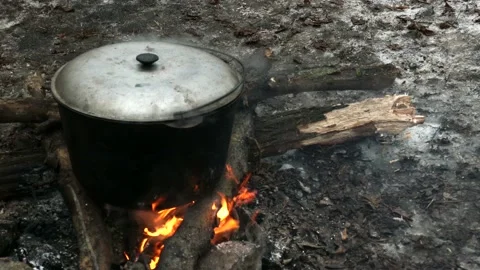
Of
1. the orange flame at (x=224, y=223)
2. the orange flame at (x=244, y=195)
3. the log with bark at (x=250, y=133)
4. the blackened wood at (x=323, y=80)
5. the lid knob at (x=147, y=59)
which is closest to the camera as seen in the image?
the lid knob at (x=147, y=59)

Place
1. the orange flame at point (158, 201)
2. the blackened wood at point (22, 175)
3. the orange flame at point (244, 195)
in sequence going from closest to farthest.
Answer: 1. the orange flame at point (158, 201)
2. the blackened wood at point (22, 175)
3. the orange flame at point (244, 195)

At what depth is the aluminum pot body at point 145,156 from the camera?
2.63m

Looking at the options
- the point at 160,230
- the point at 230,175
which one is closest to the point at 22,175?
the point at 160,230

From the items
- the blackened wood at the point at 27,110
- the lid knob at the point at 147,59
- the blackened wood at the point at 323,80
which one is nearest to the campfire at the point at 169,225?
the lid knob at the point at 147,59

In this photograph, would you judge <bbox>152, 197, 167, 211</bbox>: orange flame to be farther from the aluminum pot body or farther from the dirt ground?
the dirt ground

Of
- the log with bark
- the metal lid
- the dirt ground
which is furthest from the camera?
the dirt ground

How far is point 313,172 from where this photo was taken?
13.1 ft

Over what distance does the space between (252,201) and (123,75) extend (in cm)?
142

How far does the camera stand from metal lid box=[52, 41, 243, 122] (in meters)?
2.58

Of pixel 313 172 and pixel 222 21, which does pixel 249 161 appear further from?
pixel 222 21

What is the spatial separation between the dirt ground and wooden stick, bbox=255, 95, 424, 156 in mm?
161

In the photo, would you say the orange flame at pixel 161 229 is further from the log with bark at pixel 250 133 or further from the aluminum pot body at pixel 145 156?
the aluminum pot body at pixel 145 156

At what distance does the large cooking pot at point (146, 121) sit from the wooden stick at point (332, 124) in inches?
39.5

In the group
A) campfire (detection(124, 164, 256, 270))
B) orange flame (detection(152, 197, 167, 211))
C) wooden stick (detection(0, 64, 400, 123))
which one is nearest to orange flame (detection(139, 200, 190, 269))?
campfire (detection(124, 164, 256, 270))
